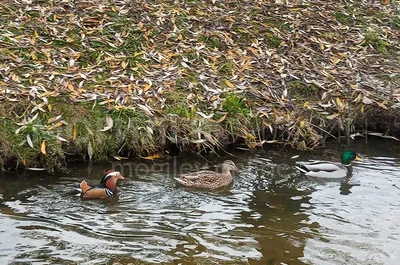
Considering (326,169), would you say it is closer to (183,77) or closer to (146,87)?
(183,77)

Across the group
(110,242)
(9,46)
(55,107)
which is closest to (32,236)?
(110,242)

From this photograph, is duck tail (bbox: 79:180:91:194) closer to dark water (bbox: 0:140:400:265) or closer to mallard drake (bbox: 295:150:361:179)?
dark water (bbox: 0:140:400:265)

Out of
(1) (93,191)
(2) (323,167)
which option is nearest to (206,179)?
(1) (93,191)

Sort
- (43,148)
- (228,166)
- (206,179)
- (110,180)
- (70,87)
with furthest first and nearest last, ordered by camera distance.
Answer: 1. (70,87)
2. (228,166)
3. (206,179)
4. (43,148)
5. (110,180)

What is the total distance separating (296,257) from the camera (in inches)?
259

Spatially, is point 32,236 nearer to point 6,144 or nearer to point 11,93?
point 6,144

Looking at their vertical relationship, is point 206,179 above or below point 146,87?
below

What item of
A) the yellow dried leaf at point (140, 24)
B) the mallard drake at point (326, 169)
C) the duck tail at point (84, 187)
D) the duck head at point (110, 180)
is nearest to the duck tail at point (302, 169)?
the mallard drake at point (326, 169)

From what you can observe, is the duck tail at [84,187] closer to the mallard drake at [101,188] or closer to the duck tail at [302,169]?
the mallard drake at [101,188]

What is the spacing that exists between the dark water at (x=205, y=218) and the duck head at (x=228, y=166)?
0.21 meters

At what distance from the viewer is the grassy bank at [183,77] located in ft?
31.6

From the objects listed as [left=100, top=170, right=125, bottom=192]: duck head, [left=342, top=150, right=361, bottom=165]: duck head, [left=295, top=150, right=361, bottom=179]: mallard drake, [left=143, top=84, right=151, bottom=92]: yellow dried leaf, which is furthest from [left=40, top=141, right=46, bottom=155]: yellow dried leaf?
[left=342, top=150, right=361, bottom=165]: duck head

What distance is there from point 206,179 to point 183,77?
9.23 ft

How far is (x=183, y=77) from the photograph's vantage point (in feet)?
37.1
